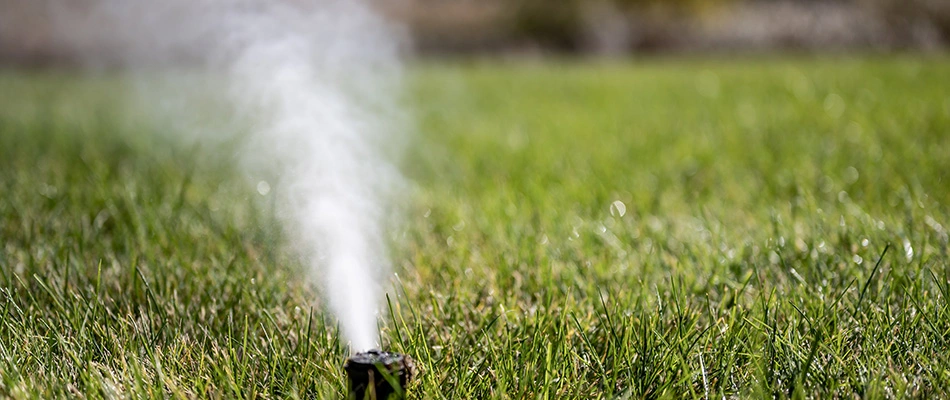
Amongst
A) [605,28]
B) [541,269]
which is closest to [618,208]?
[541,269]

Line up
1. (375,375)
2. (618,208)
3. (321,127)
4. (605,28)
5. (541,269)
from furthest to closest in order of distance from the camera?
(605,28) → (321,127) → (618,208) → (541,269) → (375,375)

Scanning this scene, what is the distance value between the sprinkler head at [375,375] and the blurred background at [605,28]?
673 cm

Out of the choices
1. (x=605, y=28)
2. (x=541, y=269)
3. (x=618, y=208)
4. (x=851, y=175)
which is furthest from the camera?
(x=605, y=28)

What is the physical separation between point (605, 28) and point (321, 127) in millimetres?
14767

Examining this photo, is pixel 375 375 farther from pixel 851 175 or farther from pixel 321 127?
pixel 321 127

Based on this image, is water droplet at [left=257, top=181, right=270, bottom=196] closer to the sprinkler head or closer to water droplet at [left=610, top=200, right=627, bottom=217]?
water droplet at [left=610, top=200, right=627, bottom=217]

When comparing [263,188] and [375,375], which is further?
[263,188]

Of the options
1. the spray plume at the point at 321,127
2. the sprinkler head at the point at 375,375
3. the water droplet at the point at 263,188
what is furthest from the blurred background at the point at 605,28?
the sprinkler head at the point at 375,375

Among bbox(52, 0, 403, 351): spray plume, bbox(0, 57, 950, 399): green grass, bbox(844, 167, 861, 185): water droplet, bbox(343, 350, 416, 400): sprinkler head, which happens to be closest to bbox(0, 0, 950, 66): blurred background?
bbox(52, 0, 403, 351): spray plume

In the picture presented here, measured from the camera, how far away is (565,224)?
192cm

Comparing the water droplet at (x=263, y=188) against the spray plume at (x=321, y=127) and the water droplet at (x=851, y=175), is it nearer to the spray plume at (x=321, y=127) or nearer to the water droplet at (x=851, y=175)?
the spray plume at (x=321, y=127)

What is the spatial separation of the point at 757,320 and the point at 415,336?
0.55m

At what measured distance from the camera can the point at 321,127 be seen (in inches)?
118

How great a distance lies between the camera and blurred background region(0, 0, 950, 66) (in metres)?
9.82
